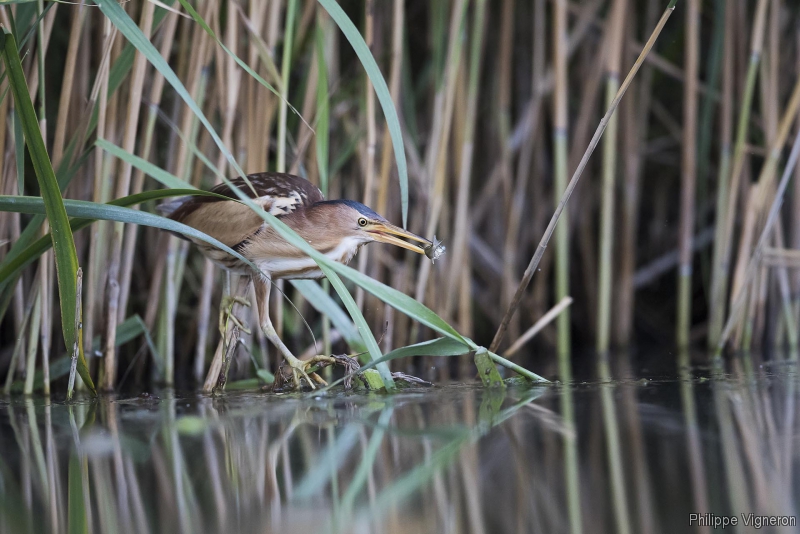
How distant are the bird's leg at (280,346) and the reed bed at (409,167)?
111mm

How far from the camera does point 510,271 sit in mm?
2842

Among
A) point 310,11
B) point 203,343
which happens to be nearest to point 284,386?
point 203,343

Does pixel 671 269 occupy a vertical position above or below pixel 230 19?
below

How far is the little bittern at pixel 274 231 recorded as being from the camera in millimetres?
1938

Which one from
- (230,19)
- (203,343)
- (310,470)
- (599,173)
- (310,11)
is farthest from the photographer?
(599,173)

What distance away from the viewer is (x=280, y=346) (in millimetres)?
1864

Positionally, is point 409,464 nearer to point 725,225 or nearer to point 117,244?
point 117,244

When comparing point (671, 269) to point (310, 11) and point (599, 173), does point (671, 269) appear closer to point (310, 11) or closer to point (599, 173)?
point (599, 173)

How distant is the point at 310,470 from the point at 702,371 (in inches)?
48.1

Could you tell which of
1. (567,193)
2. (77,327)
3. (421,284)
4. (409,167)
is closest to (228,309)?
(77,327)

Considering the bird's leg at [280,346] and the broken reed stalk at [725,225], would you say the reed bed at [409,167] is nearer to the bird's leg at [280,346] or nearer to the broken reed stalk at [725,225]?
the broken reed stalk at [725,225]

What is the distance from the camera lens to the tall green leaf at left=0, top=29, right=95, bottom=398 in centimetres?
142

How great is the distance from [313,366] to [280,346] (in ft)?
0.35

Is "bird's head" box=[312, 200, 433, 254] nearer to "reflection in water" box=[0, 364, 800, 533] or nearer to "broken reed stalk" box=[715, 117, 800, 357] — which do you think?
"reflection in water" box=[0, 364, 800, 533]
